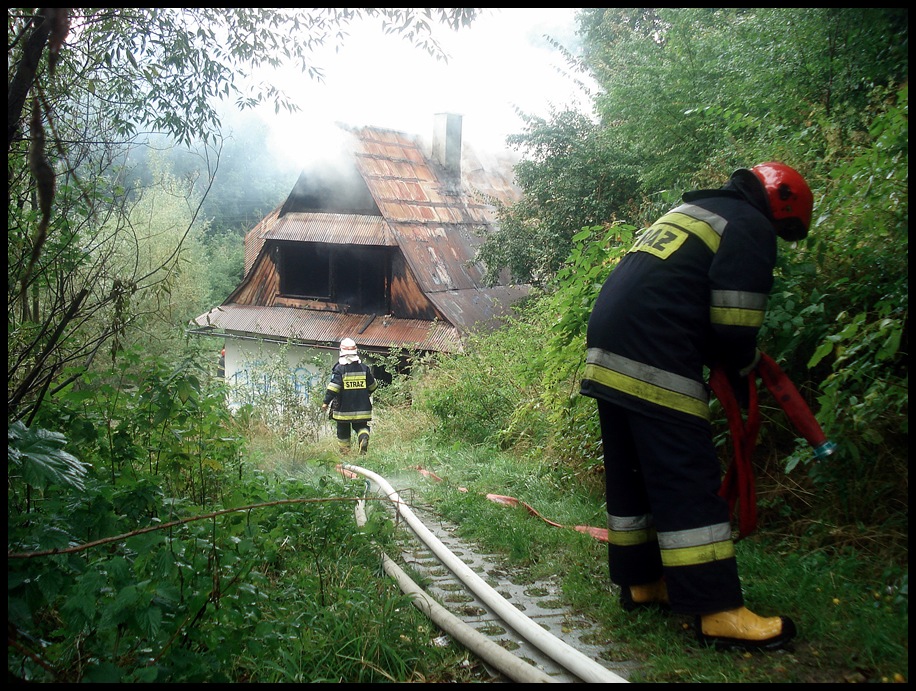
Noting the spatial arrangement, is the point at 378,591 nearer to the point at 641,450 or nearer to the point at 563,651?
the point at 563,651

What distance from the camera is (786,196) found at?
3586 mm

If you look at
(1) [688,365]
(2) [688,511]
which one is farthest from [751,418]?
(2) [688,511]

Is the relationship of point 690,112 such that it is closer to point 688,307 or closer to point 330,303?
point 688,307

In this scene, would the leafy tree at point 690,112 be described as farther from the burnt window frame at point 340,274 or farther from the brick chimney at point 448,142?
the brick chimney at point 448,142

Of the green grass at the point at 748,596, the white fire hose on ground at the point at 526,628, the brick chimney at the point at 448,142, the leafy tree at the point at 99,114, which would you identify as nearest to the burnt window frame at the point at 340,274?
the brick chimney at the point at 448,142

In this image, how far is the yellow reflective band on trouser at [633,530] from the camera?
3.85 m

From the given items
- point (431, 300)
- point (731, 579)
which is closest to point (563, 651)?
point (731, 579)

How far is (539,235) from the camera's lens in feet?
53.5

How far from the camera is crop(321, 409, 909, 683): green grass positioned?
3.07 meters

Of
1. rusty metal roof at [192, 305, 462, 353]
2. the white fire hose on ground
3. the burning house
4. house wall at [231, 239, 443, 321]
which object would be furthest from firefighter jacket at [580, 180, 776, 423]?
house wall at [231, 239, 443, 321]

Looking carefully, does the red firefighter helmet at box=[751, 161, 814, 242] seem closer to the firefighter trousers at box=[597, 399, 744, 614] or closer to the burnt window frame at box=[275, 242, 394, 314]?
the firefighter trousers at box=[597, 399, 744, 614]

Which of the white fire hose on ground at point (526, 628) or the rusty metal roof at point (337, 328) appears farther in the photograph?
the rusty metal roof at point (337, 328)

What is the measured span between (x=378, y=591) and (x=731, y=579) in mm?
1861

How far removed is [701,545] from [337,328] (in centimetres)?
1871
